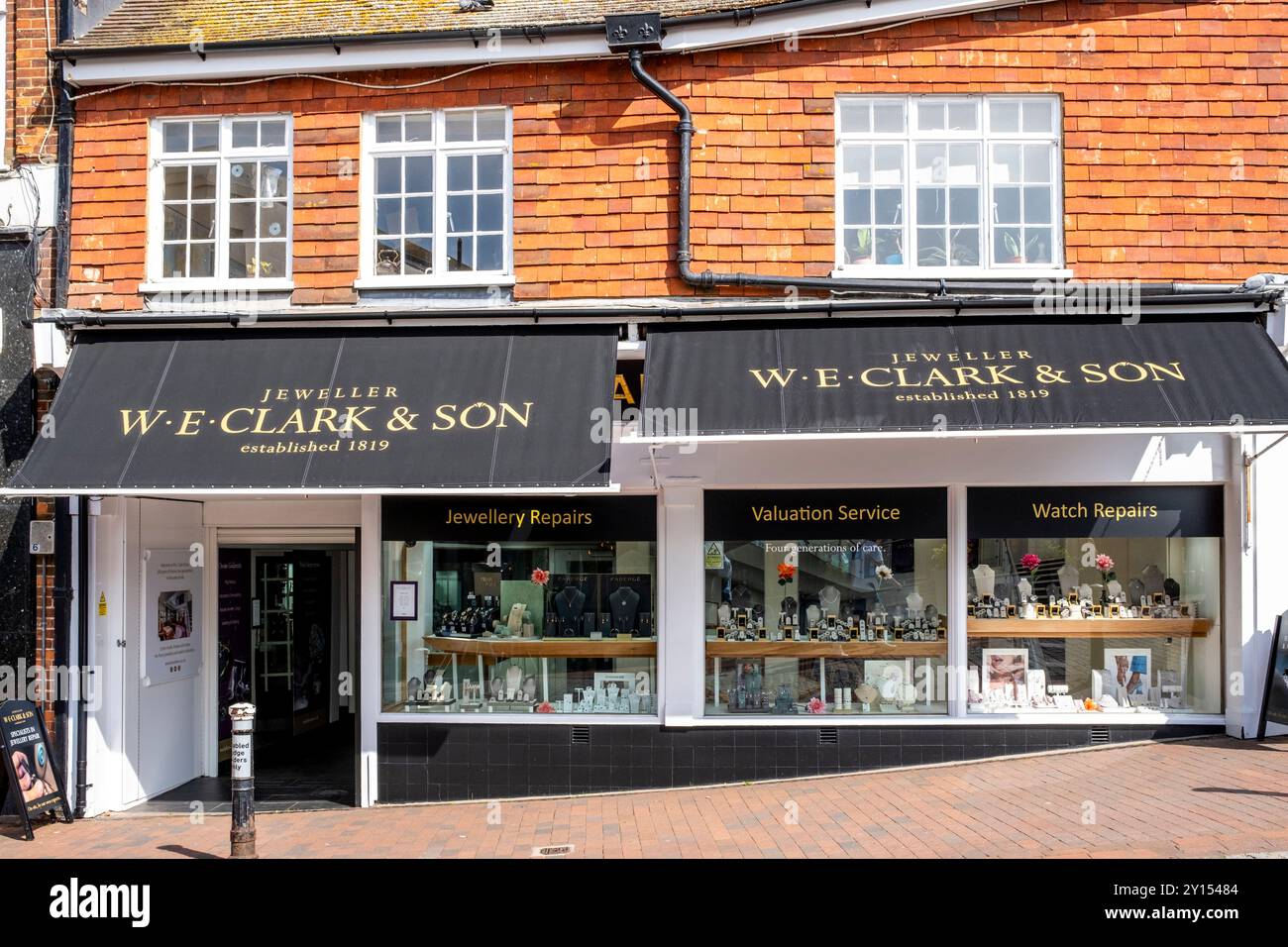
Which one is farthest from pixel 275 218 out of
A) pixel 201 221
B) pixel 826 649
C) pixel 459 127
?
pixel 826 649

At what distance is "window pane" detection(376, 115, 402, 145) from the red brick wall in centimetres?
23

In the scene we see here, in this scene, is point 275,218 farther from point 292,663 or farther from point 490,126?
point 292,663

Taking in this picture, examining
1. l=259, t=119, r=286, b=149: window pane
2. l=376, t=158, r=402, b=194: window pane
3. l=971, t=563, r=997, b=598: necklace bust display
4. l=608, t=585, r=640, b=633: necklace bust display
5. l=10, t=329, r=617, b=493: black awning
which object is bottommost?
l=608, t=585, r=640, b=633: necklace bust display

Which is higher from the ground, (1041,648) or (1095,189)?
(1095,189)

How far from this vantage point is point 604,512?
32.2 ft

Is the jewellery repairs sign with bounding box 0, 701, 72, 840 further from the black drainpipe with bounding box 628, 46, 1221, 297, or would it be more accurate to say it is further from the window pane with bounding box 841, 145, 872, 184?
→ the window pane with bounding box 841, 145, 872, 184

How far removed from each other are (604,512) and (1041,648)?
4.22m

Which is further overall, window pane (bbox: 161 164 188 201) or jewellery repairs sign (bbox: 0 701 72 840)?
window pane (bbox: 161 164 188 201)

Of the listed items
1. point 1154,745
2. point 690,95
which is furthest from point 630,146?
point 1154,745

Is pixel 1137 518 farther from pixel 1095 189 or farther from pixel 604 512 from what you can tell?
pixel 604 512

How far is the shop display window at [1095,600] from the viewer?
31.8 ft

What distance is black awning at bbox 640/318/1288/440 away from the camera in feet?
27.6

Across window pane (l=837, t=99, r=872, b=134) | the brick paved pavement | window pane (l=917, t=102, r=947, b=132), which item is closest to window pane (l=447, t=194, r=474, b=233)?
window pane (l=837, t=99, r=872, b=134)

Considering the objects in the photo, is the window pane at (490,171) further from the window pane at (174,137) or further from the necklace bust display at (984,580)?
the necklace bust display at (984,580)
